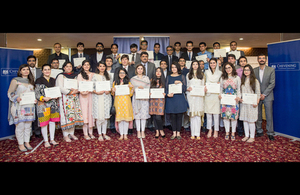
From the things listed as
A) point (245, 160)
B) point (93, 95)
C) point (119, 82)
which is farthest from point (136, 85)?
point (245, 160)

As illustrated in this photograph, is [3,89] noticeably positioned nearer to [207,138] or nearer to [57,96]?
[57,96]

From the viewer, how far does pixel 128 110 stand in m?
4.05

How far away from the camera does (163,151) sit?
3.46 m

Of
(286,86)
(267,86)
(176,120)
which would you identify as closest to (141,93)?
(176,120)

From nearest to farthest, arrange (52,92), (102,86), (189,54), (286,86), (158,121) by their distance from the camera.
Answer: (52,92)
(102,86)
(158,121)
(286,86)
(189,54)

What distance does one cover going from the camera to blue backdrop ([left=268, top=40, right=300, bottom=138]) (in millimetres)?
4199

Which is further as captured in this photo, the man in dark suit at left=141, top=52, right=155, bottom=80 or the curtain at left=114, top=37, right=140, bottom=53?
the curtain at left=114, top=37, right=140, bottom=53

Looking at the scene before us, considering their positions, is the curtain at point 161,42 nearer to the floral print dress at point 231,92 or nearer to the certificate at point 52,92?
the floral print dress at point 231,92

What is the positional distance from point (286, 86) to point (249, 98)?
50.8 inches

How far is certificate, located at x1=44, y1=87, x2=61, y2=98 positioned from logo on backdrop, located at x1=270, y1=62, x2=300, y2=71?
207 inches

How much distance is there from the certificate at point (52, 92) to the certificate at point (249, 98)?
13.2 ft

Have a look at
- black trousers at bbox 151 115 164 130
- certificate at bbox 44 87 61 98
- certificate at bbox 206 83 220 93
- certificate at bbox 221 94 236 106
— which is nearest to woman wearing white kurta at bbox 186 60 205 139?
certificate at bbox 206 83 220 93

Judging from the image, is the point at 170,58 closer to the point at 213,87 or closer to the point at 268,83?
the point at 213,87

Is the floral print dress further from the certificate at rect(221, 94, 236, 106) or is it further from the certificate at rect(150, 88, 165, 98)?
the certificate at rect(150, 88, 165, 98)
